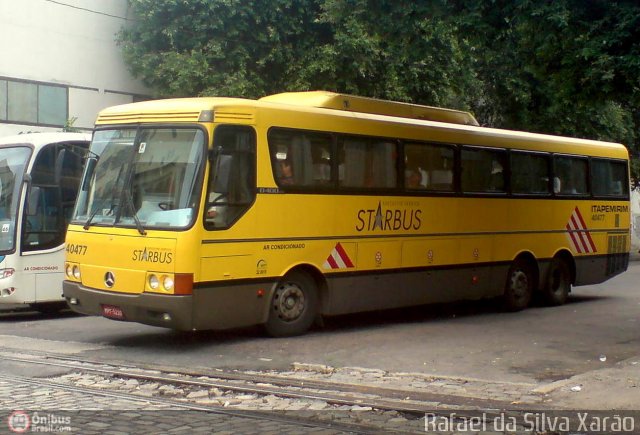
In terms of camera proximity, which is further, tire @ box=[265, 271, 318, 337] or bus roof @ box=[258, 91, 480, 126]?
bus roof @ box=[258, 91, 480, 126]

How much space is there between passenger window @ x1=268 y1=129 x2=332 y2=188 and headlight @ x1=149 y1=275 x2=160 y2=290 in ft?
6.93

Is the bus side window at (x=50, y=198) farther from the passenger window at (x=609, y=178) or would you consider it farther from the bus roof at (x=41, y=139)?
the passenger window at (x=609, y=178)

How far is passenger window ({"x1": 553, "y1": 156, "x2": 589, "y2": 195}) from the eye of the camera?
60.6 ft

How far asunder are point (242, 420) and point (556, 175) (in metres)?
11.8

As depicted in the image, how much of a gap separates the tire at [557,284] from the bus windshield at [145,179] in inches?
336

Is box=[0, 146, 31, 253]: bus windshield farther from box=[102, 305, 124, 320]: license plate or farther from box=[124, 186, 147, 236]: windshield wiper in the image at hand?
box=[124, 186, 147, 236]: windshield wiper

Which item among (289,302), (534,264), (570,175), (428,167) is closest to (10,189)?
(289,302)

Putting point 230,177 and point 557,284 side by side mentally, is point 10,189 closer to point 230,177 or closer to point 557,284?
point 230,177

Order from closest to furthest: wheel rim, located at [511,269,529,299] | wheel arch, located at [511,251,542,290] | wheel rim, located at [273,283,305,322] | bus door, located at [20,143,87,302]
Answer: wheel rim, located at [273,283,305,322] < bus door, located at [20,143,87,302] < wheel rim, located at [511,269,529,299] < wheel arch, located at [511,251,542,290]

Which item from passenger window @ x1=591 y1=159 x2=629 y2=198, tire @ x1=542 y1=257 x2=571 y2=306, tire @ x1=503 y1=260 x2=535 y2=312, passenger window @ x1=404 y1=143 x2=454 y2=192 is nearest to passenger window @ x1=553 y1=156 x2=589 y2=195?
passenger window @ x1=591 y1=159 x2=629 y2=198

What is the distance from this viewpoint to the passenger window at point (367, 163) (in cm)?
1398

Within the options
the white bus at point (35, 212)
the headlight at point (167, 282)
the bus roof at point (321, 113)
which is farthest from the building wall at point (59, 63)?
the headlight at point (167, 282)

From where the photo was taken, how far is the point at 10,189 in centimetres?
1583

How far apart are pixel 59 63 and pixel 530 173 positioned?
15978mm
